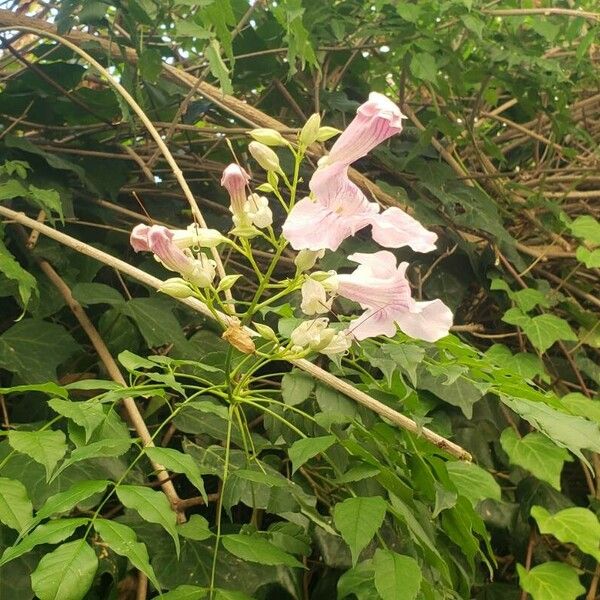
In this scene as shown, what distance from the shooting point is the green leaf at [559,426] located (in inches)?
30.0

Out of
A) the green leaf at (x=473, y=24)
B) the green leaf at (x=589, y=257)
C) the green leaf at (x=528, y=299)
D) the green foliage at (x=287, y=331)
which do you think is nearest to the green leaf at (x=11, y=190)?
the green foliage at (x=287, y=331)

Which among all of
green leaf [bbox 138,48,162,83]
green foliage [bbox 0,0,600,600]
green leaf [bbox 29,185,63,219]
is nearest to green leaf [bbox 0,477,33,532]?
green foliage [bbox 0,0,600,600]

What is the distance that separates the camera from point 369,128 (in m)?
0.63

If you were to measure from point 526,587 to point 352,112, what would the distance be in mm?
968

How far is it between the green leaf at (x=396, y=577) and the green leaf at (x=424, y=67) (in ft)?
2.96

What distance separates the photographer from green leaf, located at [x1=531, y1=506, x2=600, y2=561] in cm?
123

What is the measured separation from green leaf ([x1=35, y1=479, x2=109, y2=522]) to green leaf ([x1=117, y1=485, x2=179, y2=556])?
0.02m

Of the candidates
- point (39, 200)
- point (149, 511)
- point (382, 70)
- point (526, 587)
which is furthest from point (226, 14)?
point (526, 587)

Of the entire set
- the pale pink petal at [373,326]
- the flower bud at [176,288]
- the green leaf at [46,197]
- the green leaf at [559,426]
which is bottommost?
the green leaf at [559,426]

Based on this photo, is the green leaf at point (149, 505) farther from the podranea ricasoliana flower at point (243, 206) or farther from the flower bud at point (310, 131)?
the flower bud at point (310, 131)

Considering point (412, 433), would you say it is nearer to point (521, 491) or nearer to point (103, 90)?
point (521, 491)

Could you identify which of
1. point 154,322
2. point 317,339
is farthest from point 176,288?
point 154,322

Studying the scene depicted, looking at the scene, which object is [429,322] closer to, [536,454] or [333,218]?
[333,218]

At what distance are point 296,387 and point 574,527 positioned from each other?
2.19ft
